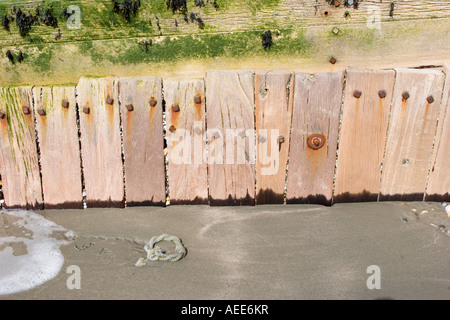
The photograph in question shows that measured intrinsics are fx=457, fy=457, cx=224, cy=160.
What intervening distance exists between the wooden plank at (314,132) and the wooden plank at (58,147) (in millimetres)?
1787

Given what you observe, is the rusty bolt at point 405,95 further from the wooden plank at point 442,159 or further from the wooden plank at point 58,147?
the wooden plank at point 58,147

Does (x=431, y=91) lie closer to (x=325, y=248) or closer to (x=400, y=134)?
(x=400, y=134)

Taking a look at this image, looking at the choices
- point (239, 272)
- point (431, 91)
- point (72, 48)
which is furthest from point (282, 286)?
point (72, 48)

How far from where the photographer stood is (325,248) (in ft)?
11.0

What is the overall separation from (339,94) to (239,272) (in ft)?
5.25

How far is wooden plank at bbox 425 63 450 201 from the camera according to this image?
3.64 meters

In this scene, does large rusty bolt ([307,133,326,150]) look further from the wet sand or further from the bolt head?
the wet sand

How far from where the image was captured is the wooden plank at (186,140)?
3645 mm

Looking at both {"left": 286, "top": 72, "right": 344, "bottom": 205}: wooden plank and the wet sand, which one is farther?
{"left": 286, "top": 72, "right": 344, "bottom": 205}: wooden plank

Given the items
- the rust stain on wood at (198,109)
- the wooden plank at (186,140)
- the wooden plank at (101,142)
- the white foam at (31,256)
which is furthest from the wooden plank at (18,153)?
the rust stain on wood at (198,109)

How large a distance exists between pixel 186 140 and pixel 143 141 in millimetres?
350

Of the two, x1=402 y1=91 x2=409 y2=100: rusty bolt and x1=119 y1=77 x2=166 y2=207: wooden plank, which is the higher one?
x1=402 y1=91 x2=409 y2=100: rusty bolt

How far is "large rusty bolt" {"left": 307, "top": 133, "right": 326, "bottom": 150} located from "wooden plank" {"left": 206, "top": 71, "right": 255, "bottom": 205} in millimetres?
464

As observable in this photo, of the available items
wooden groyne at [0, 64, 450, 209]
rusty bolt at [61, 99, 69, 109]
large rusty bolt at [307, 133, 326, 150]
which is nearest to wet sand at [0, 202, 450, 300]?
wooden groyne at [0, 64, 450, 209]
